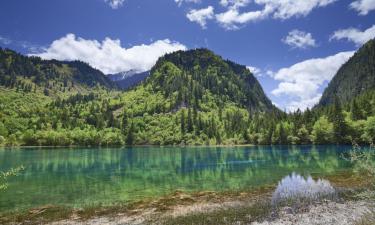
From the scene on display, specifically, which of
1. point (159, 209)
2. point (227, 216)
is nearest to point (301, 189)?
point (227, 216)

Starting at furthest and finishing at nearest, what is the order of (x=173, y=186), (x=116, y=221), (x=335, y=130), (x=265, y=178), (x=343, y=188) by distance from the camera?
(x=335, y=130)
(x=265, y=178)
(x=173, y=186)
(x=343, y=188)
(x=116, y=221)

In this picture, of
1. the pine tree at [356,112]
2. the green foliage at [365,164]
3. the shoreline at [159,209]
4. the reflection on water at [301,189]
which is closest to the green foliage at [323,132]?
the pine tree at [356,112]

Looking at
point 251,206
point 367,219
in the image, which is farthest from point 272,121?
point 367,219

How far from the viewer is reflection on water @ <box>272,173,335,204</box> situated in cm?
3791

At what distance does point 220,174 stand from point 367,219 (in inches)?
1864

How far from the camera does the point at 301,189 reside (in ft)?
143

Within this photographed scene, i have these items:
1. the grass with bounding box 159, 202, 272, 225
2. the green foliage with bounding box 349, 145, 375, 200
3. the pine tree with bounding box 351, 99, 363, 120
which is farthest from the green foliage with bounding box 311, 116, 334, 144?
the green foliage with bounding box 349, 145, 375, 200

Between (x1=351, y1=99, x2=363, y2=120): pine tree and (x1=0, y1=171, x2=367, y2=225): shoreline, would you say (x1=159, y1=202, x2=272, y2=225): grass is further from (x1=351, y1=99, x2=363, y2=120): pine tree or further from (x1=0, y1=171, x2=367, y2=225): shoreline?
(x1=351, y1=99, x2=363, y2=120): pine tree

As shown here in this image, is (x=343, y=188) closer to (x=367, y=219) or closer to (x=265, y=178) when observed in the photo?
(x=265, y=178)

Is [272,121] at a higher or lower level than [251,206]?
higher

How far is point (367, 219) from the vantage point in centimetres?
1953

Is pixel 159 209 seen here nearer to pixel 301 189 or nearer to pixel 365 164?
pixel 301 189

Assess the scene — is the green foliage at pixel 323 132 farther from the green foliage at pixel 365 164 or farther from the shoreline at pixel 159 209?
the green foliage at pixel 365 164

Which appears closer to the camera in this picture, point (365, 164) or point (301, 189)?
point (365, 164)
